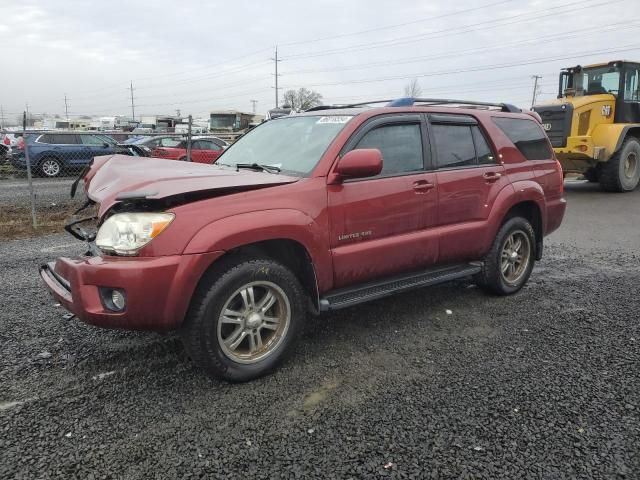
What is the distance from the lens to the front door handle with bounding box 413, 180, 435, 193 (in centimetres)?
382

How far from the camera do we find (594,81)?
40.9ft

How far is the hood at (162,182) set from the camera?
281 cm

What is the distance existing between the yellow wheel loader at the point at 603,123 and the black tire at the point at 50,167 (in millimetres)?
14335

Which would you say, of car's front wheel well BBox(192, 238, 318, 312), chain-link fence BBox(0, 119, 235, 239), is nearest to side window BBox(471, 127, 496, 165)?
car's front wheel well BBox(192, 238, 318, 312)

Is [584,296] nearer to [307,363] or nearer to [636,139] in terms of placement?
[307,363]

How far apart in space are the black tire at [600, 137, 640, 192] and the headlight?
40.5ft

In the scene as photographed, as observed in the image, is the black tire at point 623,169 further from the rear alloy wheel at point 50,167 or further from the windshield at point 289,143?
the rear alloy wheel at point 50,167

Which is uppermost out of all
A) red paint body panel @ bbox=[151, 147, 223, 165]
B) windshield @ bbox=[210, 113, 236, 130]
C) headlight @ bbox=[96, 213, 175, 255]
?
windshield @ bbox=[210, 113, 236, 130]

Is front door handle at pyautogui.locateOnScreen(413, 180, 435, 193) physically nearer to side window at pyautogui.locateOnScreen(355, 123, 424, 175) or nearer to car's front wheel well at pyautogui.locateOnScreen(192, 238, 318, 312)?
side window at pyautogui.locateOnScreen(355, 123, 424, 175)

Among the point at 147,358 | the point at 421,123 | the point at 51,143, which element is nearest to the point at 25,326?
the point at 147,358

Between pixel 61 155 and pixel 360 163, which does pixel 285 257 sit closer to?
pixel 360 163

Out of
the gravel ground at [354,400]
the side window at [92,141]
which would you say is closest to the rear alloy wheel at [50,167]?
the side window at [92,141]

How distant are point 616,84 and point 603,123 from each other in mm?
1010

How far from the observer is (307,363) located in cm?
337
